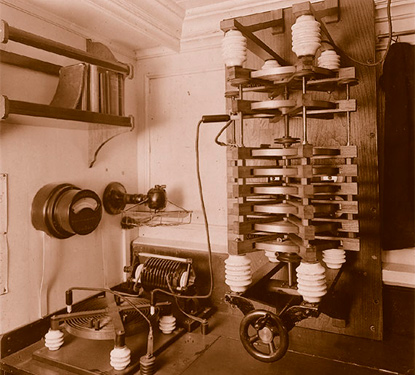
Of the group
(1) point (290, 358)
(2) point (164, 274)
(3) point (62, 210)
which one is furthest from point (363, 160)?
(3) point (62, 210)

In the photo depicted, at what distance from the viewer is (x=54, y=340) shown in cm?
139

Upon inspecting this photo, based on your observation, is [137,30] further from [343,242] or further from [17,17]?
[343,242]

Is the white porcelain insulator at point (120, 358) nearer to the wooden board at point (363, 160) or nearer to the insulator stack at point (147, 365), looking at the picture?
the insulator stack at point (147, 365)

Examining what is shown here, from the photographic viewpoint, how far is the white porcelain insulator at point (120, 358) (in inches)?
48.9

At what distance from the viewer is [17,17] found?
4.66 ft

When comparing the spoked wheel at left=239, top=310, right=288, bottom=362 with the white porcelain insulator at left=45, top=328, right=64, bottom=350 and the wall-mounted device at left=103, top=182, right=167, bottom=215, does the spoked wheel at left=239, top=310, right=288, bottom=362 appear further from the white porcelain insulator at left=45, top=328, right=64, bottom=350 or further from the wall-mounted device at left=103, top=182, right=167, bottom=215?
the wall-mounted device at left=103, top=182, right=167, bottom=215

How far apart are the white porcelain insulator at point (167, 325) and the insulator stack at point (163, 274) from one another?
134mm

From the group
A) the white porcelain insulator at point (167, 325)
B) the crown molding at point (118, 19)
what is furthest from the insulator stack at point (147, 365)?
the crown molding at point (118, 19)

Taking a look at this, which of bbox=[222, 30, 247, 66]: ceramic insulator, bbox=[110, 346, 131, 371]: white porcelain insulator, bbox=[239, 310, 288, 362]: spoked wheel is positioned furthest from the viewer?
bbox=[110, 346, 131, 371]: white porcelain insulator

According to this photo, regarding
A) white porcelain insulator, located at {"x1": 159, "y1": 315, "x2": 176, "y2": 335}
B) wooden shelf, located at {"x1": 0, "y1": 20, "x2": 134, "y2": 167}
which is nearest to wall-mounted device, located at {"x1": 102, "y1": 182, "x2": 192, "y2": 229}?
wooden shelf, located at {"x1": 0, "y1": 20, "x2": 134, "y2": 167}

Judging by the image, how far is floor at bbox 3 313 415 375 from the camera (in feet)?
4.08

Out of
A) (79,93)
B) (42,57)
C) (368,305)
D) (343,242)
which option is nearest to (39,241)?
(79,93)

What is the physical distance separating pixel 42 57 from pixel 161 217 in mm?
879

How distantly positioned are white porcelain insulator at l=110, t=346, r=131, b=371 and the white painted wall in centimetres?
44
